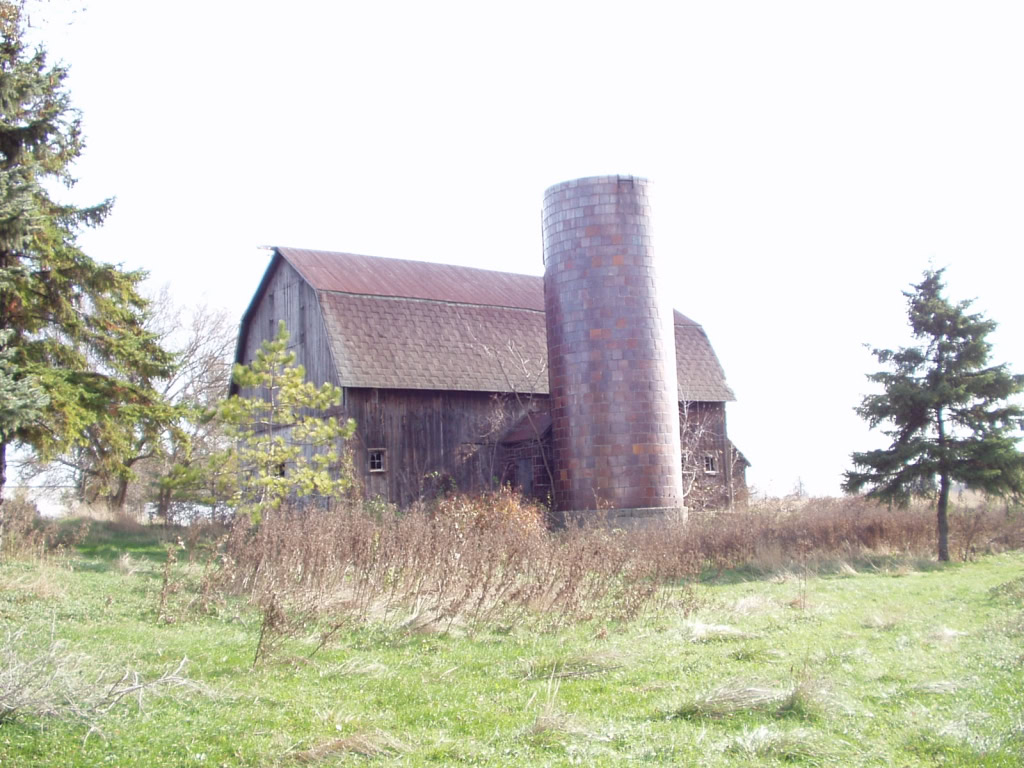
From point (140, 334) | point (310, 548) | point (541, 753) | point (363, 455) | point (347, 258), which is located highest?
point (347, 258)

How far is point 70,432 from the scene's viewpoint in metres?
14.6

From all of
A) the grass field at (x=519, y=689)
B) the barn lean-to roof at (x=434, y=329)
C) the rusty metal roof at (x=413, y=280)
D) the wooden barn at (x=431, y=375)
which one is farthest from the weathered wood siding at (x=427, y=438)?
the grass field at (x=519, y=689)

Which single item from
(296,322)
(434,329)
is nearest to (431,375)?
(434,329)

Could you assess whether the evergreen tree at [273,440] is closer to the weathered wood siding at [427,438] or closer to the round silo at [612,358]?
the weathered wood siding at [427,438]

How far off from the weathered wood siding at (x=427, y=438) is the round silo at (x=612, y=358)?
3595 mm

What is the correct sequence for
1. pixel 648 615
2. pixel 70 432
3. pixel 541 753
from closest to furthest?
1. pixel 541 753
2. pixel 648 615
3. pixel 70 432

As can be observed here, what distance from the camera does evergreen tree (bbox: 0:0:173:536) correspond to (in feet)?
45.9

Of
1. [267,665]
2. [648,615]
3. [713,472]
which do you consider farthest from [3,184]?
[713,472]

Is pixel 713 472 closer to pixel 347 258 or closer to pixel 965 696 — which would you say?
pixel 347 258

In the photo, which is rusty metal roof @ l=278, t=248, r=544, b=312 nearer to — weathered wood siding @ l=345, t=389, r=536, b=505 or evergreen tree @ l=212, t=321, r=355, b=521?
weathered wood siding @ l=345, t=389, r=536, b=505

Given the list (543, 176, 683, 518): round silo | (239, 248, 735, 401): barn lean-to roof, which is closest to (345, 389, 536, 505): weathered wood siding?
(239, 248, 735, 401): barn lean-to roof

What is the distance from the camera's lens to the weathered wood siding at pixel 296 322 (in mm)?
22406

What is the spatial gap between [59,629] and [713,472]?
66.9 ft

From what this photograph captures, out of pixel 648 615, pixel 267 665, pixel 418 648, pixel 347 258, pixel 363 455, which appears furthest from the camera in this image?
pixel 347 258
